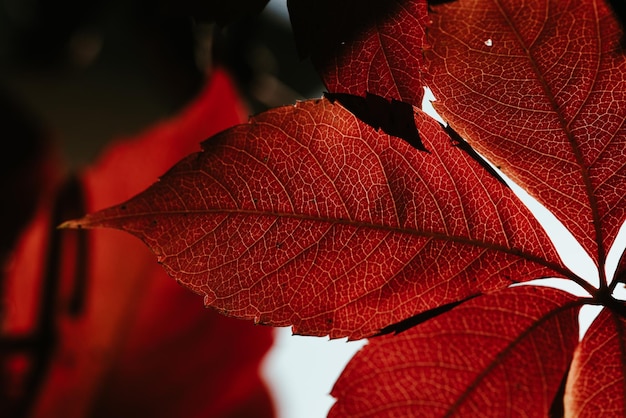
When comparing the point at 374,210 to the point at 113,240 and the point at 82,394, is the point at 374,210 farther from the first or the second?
the point at 82,394

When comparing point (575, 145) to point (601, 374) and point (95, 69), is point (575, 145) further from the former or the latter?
point (95, 69)

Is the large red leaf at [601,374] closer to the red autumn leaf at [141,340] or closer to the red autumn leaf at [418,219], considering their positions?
the red autumn leaf at [418,219]

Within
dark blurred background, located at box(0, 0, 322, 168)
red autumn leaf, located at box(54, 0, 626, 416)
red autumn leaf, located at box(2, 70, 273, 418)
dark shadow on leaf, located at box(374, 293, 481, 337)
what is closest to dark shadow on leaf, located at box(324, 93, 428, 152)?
red autumn leaf, located at box(54, 0, 626, 416)

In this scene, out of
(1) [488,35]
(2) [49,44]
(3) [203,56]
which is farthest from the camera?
(2) [49,44]

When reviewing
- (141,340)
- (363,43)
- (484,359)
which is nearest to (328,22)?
(363,43)

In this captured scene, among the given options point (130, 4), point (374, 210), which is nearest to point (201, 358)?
point (374, 210)

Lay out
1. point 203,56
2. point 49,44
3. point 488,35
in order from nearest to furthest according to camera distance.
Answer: point 488,35 → point 203,56 → point 49,44
